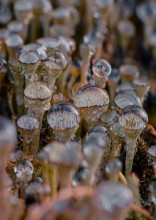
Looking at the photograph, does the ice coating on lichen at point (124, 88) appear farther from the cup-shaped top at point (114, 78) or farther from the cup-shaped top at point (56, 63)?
the cup-shaped top at point (56, 63)

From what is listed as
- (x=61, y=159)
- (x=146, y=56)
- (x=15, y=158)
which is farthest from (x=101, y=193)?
(x=146, y=56)

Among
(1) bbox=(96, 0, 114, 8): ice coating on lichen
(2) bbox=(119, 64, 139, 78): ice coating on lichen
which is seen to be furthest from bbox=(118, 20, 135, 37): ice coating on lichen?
(2) bbox=(119, 64, 139, 78): ice coating on lichen

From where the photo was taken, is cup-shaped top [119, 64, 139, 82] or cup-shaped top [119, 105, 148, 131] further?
cup-shaped top [119, 64, 139, 82]

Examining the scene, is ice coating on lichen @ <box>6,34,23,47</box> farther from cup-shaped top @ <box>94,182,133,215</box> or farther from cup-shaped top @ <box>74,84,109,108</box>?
cup-shaped top @ <box>94,182,133,215</box>

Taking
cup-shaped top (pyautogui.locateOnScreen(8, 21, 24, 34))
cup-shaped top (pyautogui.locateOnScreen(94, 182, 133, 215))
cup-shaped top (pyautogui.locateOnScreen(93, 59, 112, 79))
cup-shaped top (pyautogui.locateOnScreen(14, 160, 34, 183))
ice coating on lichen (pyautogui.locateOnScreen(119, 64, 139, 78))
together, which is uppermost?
cup-shaped top (pyautogui.locateOnScreen(8, 21, 24, 34))

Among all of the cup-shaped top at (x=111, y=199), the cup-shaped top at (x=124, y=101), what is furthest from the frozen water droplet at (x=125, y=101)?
the cup-shaped top at (x=111, y=199)

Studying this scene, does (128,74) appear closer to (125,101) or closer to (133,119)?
(125,101)
